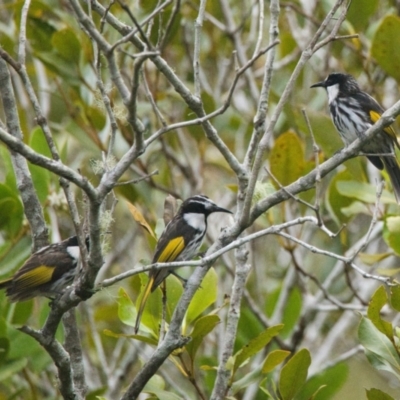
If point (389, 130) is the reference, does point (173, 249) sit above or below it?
below

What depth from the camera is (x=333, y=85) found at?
5.38m

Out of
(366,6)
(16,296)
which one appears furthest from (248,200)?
(366,6)

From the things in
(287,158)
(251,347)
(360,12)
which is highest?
(360,12)

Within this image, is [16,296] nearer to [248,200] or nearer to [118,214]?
[248,200]

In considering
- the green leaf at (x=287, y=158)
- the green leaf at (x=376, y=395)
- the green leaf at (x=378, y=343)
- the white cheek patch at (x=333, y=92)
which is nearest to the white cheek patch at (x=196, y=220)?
the green leaf at (x=287, y=158)

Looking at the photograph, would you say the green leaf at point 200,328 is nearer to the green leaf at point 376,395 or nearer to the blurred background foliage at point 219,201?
the blurred background foliage at point 219,201

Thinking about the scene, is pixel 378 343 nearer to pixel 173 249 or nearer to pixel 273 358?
pixel 273 358

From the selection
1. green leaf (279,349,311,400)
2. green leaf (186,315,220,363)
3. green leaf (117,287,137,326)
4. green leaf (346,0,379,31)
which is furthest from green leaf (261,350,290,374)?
green leaf (346,0,379,31)

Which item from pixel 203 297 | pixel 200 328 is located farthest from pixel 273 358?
pixel 203 297

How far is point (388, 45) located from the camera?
4.84m

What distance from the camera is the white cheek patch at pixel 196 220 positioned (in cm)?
459

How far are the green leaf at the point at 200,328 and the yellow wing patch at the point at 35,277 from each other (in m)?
0.90

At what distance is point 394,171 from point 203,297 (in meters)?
1.79

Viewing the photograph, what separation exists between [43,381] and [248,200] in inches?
107
